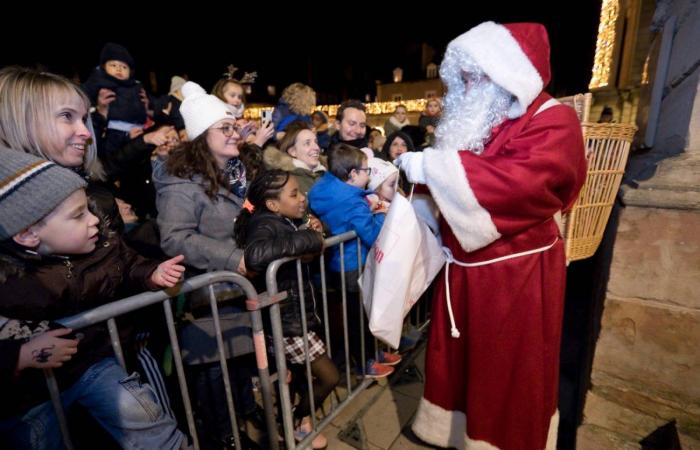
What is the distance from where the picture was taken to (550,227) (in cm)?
190

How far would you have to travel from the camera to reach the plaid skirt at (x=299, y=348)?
2.36m

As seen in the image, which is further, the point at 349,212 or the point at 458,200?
the point at 349,212

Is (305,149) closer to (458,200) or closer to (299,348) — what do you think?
(299,348)

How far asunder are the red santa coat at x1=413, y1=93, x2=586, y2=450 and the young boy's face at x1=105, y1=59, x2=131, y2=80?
12.3 feet

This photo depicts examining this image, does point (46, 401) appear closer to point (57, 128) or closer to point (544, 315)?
point (57, 128)

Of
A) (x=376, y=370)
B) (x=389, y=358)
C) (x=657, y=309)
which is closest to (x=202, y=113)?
(x=376, y=370)

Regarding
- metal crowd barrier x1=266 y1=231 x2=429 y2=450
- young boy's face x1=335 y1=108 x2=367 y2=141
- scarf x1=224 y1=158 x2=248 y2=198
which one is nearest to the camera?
metal crowd barrier x1=266 y1=231 x2=429 y2=450

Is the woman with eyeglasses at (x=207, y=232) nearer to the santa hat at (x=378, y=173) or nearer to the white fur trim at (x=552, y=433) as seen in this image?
the santa hat at (x=378, y=173)

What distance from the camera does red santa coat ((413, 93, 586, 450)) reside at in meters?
1.63

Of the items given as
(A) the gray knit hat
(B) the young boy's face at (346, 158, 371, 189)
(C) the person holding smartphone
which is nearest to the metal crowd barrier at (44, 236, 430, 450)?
(A) the gray knit hat

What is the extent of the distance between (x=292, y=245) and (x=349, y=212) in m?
0.77

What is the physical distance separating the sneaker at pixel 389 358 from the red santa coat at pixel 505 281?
1057 mm

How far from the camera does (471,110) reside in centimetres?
192

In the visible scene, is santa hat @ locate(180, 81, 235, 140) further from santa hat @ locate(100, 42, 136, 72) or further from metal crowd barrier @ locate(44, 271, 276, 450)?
santa hat @ locate(100, 42, 136, 72)
